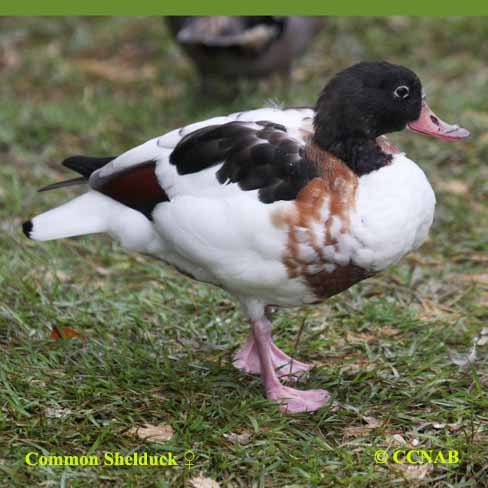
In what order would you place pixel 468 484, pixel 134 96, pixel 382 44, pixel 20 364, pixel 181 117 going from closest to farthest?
1. pixel 468 484
2. pixel 20 364
3. pixel 181 117
4. pixel 134 96
5. pixel 382 44

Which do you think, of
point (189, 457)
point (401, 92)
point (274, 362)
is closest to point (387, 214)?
point (401, 92)

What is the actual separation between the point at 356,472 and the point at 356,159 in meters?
0.97

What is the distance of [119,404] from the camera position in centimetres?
316

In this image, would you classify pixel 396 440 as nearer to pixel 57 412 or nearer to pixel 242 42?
pixel 57 412

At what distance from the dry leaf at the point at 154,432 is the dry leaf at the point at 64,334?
0.64 meters

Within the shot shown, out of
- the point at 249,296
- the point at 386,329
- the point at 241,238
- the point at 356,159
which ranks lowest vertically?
the point at 386,329

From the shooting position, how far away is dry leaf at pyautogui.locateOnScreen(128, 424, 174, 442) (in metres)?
3.01

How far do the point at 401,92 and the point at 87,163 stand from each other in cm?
115

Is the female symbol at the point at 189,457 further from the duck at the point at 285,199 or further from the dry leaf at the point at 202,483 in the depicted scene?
the duck at the point at 285,199

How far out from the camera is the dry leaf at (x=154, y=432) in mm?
3012

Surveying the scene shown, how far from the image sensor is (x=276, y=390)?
128 inches

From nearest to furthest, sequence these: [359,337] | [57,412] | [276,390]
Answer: [57,412] < [276,390] < [359,337]

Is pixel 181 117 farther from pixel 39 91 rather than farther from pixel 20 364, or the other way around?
pixel 20 364

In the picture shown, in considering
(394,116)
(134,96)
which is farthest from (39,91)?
(394,116)
